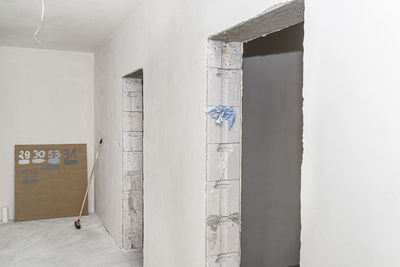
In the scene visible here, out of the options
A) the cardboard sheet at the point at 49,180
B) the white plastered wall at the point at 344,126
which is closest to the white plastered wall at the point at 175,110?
the white plastered wall at the point at 344,126

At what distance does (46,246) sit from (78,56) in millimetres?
2849

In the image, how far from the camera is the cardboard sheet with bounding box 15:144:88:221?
530cm

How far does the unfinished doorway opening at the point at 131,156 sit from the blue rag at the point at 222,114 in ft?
6.65

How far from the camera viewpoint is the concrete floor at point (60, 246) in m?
3.78

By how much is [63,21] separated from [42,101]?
6.30 feet

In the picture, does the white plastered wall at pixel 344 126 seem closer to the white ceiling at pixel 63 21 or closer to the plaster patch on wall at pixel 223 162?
the plaster patch on wall at pixel 223 162

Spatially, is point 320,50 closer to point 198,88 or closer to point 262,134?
point 198,88

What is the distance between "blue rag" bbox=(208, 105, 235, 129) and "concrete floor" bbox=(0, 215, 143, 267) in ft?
7.00


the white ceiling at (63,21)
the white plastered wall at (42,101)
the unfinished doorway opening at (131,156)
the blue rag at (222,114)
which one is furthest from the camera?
the white plastered wall at (42,101)

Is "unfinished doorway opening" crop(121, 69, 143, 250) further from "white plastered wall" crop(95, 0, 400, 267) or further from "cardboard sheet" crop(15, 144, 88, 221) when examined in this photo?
"white plastered wall" crop(95, 0, 400, 267)

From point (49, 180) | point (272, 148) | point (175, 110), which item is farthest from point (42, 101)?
point (272, 148)

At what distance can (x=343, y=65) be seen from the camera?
121 centimetres

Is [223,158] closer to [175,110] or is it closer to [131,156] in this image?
[175,110]

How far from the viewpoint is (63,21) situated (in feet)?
12.8
